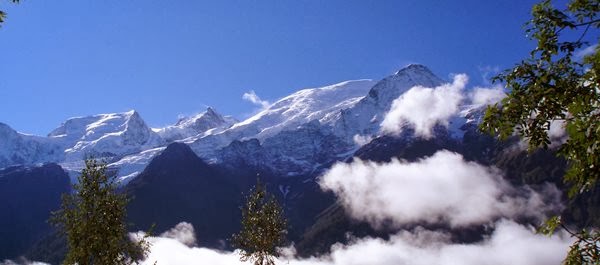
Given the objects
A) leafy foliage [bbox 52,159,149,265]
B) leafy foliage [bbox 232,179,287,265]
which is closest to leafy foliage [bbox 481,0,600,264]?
leafy foliage [bbox 52,159,149,265]

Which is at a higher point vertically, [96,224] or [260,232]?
[260,232]

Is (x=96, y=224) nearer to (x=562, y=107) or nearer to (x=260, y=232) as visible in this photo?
(x=260, y=232)

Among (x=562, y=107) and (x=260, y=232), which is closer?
(x=562, y=107)

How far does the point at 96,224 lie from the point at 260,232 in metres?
20.1

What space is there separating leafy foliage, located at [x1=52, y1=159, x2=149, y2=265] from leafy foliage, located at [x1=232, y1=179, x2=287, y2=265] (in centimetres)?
1623

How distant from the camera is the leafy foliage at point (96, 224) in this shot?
142ft

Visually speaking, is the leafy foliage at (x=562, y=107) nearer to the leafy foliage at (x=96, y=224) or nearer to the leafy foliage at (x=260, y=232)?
the leafy foliage at (x=96, y=224)

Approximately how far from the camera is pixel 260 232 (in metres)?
61.0

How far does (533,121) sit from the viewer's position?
576 inches

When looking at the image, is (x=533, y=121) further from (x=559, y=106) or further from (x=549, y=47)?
(x=549, y=47)

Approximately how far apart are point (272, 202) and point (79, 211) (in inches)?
917

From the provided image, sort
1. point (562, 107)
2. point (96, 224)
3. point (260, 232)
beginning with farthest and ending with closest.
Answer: point (260, 232), point (96, 224), point (562, 107)

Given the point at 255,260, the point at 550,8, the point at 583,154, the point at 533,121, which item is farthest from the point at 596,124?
the point at 255,260

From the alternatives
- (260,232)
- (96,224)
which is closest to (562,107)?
(96,224)
